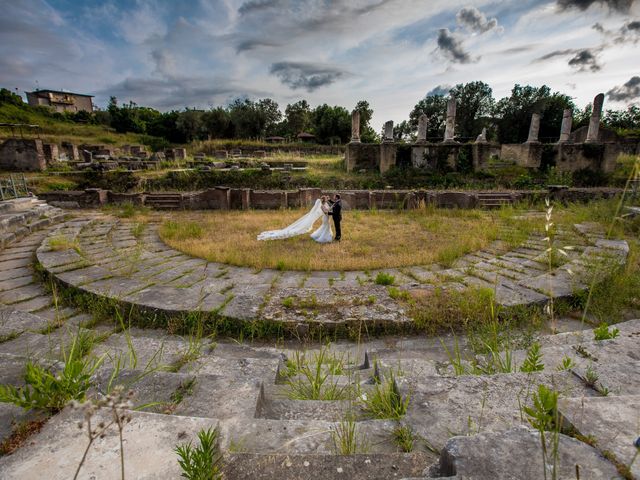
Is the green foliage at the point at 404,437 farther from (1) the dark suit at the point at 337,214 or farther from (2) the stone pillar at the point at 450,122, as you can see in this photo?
(2) the stone pillar at the point at 450,122

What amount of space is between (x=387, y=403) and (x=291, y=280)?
3504mm

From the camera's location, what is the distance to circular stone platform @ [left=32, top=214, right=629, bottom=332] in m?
3.89

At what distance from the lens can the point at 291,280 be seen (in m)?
5.25

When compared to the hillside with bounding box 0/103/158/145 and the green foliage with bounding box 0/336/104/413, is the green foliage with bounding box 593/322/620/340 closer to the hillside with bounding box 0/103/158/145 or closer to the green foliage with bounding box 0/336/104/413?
the green foliage with bounding box 0/336/104/413

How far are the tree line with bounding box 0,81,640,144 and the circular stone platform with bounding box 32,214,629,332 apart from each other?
3063 cm

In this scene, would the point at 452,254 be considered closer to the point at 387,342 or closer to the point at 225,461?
the point at 387,342

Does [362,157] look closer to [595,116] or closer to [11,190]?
[595,116]

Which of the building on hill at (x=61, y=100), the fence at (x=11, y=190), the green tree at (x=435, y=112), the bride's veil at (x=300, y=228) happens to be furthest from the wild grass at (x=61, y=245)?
the building on hill at (x=61, y=100)

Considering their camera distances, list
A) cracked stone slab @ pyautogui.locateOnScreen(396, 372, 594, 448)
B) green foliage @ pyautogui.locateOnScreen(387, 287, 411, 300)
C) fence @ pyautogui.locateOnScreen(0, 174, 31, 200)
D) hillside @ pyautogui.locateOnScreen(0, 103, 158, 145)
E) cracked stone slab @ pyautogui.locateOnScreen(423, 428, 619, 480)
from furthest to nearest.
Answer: hillside @ pyautogui.locateOnScreen(0, 103, 158, 145) < fence @ pyautogui.locateOnScreen(0, 174, 31, 200) < green foliage @ pyautogui.locateOnScreen(387, 287, 411, 300) < cracked stone slab @ pyautogui.locateOnScreen(396, 372, 594, 448) < cracked stone slab @ pyautogui.locateOnScreen(423, 428, 619, 480)

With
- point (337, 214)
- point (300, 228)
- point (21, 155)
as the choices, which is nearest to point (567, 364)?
point (337, 214)

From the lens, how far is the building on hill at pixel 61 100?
6919 cm

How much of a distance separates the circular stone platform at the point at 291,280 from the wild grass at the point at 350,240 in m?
0.29

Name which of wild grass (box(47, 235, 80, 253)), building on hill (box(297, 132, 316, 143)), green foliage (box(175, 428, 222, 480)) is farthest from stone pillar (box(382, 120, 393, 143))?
building on hill (box(297, 132, 316, 143))

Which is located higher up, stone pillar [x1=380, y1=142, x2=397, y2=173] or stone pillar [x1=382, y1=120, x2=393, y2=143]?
stone pillar [x1=382, y1=120, x2=393, y2=143]
